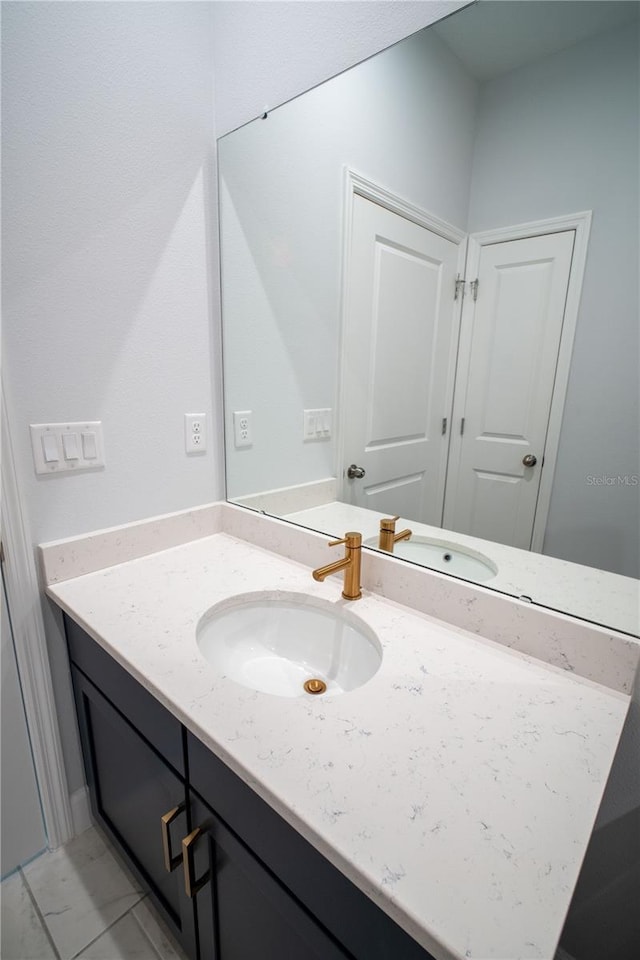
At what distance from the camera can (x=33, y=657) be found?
1104 mm

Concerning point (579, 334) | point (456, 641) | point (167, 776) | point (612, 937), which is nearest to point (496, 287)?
point (579, 334)

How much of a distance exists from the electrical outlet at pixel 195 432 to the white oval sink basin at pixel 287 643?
0.51 meters

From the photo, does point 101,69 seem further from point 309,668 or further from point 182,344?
point 309,668

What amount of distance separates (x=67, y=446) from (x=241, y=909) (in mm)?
979

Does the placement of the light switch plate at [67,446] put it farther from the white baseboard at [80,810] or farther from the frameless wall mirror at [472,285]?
the white baseboard at [80,810]

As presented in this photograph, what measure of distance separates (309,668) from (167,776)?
0.34 metres

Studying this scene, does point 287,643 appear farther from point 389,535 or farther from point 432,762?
point 432,762

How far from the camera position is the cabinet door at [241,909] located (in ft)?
1.95

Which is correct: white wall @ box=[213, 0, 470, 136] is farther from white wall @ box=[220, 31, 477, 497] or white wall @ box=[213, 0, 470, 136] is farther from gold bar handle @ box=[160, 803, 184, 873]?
gold bar handle @ box=[160, 803, 184, 873]

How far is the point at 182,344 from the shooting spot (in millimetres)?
1254

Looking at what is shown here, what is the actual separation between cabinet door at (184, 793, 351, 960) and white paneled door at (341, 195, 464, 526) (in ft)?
2.28

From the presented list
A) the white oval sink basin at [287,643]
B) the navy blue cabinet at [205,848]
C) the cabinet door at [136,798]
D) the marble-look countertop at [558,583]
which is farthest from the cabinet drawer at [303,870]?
the marble-look countertop at [558,583]

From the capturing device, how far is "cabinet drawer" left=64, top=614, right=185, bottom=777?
785mm

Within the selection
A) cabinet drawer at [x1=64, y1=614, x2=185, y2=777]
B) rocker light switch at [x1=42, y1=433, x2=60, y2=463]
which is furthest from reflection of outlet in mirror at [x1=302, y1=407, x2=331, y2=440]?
cabinet drawer at [x1=64, y1=614, x2=185, y2=777]
